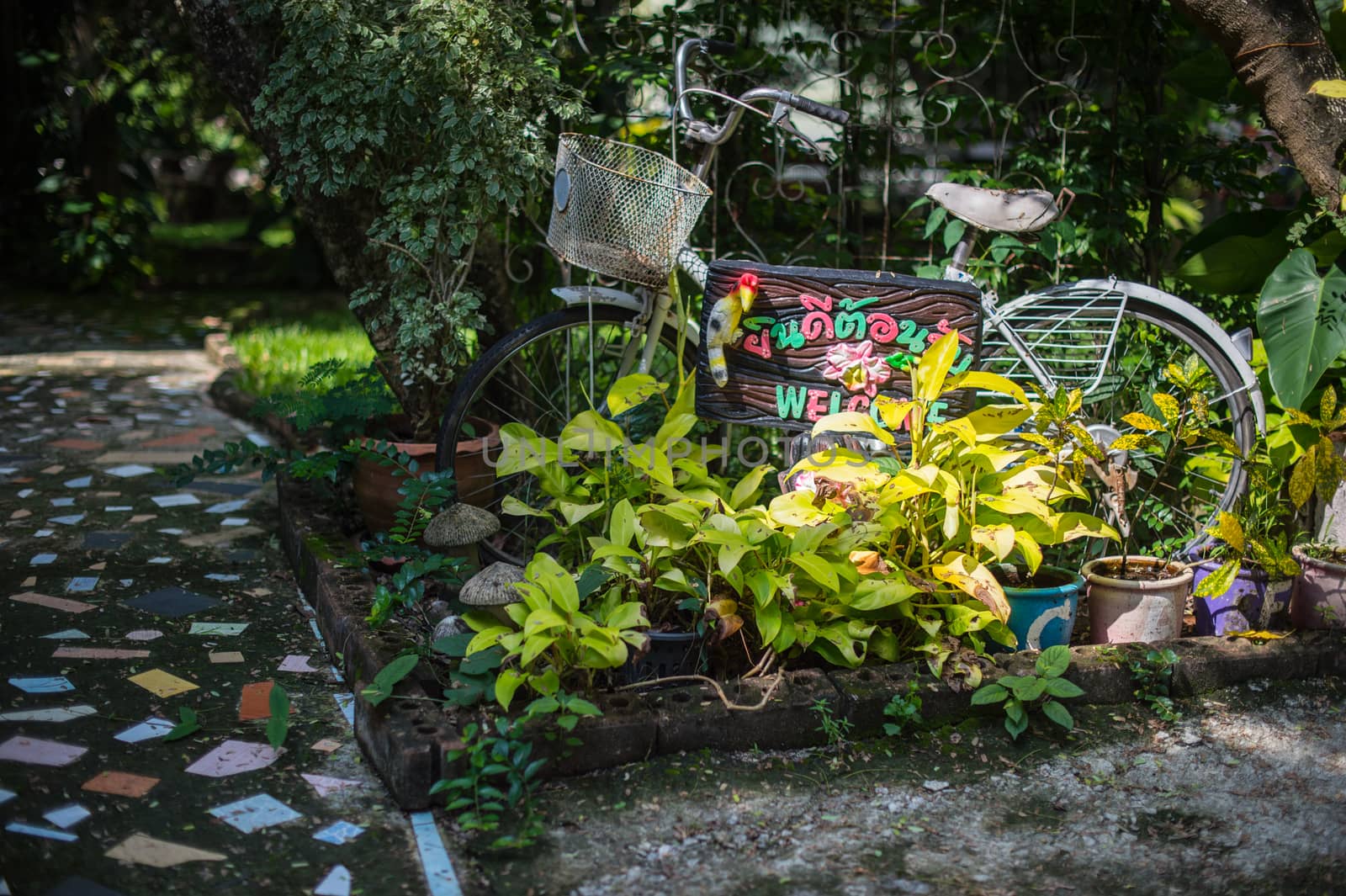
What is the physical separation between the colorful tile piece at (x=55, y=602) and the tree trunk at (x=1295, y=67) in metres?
3.68

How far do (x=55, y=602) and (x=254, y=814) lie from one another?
1.43 m

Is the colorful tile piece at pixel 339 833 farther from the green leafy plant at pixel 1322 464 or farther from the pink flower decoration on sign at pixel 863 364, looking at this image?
the green leafy plant at pixel 1322 464

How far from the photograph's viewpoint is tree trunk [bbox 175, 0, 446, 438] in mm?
3832

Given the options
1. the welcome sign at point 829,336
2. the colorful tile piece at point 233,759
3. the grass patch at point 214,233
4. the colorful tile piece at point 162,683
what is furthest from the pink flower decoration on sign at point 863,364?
the grass patch at point 214,233

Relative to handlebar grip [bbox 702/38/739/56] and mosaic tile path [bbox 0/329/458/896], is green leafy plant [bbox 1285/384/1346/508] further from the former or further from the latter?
mosaic tile path [bbox 0/329/458/896]

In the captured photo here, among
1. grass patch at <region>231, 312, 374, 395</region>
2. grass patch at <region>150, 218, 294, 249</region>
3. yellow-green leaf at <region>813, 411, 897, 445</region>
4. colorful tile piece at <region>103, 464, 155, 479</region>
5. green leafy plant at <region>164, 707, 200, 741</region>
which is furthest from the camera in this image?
grass patch at <region>150, 218, 294, 249</region>

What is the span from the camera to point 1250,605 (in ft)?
10.6

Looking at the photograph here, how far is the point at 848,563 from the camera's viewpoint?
2.87 meters

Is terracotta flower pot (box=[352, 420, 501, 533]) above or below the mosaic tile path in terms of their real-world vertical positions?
above

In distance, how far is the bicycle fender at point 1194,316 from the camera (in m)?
3.55

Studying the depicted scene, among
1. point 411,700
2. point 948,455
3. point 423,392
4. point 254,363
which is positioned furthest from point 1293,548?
point 254,363

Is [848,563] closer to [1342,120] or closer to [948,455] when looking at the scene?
[948,455]

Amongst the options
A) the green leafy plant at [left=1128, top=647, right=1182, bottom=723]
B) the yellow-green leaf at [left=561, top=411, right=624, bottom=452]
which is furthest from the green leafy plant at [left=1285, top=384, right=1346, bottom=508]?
the yellow-green leaf at [left=561, top=411, right=624, bottom=452]

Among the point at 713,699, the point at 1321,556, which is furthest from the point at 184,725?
the point at 1321,556
